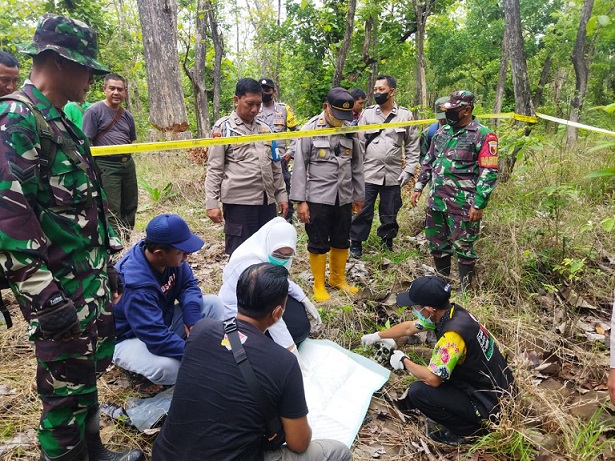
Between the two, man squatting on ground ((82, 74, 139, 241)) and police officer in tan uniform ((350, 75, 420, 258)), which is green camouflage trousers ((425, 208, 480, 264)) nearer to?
police officer in tan uniform ((350, 75, 420, 258))

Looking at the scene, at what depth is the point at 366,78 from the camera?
393 inches

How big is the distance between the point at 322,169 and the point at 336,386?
77.2 inches

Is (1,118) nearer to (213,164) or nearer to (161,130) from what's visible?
(213,164)

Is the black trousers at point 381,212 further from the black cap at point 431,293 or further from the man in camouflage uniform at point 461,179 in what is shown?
the black cap at point 431,293

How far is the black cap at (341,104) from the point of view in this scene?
367cm

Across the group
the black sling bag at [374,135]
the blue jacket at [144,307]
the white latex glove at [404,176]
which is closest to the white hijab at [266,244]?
the blue jacket at [144,307]

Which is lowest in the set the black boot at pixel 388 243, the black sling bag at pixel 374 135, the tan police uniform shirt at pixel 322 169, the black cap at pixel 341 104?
the black boot at pixel 388 243

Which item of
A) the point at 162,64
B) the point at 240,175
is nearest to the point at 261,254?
the point at 240,175

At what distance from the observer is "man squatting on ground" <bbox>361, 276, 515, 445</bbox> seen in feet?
7.82

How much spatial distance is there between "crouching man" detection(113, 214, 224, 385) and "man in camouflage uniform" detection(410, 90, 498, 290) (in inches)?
98.2

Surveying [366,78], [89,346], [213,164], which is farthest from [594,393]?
[366,78]

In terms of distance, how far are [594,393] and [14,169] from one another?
135 inches

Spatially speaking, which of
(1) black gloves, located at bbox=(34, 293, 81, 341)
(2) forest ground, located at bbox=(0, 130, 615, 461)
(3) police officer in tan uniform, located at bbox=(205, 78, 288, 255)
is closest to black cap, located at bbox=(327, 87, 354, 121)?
(3) police officer in tan uniform, located at bbox=(205, 78, 288, 255)

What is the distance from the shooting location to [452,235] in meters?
3.97
